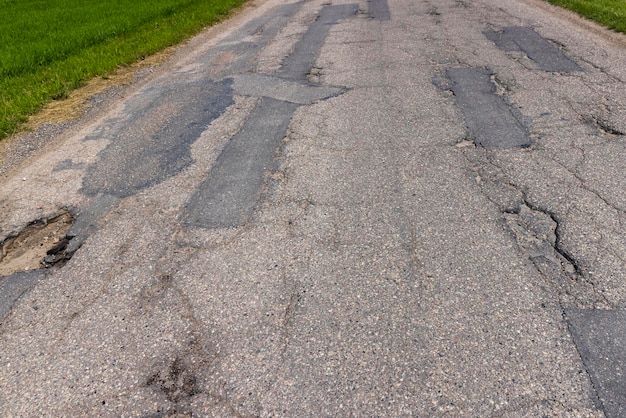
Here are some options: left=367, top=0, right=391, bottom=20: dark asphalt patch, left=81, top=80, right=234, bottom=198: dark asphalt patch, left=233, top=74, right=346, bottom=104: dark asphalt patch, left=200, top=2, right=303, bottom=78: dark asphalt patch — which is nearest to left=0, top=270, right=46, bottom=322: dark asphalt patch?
left=81, top=80, right=234, bottom=198: dark asphalt patch

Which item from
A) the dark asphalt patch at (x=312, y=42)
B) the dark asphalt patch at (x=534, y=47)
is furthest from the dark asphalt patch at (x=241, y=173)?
the dark asphalt patch at (x=534, y=47)

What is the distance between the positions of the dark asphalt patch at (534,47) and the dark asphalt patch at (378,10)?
10.2 feet

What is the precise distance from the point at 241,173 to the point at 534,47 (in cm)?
573

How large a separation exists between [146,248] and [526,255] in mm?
2799

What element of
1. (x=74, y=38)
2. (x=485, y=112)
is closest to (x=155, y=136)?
(x=485, y=112)

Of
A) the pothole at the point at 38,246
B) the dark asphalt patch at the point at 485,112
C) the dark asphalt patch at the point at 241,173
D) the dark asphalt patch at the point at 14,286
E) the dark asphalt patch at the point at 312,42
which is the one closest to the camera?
the dark asphalt patch at the point at 14,286

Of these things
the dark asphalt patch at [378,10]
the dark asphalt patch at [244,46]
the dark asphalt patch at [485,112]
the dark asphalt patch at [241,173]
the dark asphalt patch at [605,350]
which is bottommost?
the dark asphalt patch at [605,350]

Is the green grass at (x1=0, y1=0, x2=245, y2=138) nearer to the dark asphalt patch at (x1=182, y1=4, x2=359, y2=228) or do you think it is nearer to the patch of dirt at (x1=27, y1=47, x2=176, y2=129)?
the patch of dirt at (x1=27, y1=47, x2=176, y2=129)

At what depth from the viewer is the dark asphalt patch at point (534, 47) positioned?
6.73 m

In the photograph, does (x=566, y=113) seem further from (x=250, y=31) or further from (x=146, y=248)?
(x=250, y=31)

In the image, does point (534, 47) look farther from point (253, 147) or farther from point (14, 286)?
point (14, 286)

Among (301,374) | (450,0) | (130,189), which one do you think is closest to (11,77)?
(130,189)

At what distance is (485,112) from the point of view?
5.42 metres

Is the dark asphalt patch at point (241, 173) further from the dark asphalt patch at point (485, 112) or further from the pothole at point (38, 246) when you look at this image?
the dark asphalt patch at point (485, 112)
